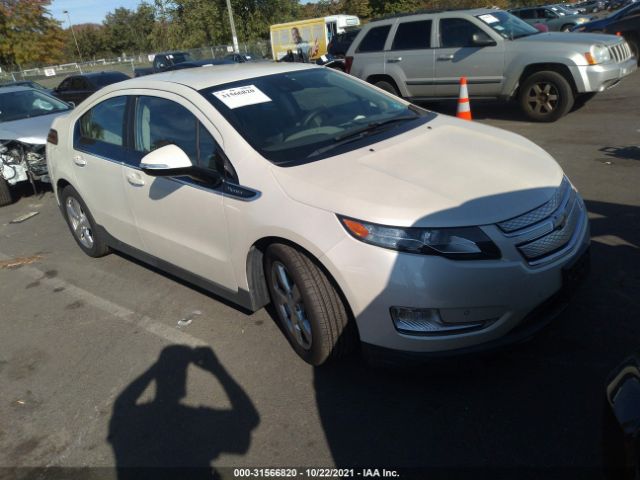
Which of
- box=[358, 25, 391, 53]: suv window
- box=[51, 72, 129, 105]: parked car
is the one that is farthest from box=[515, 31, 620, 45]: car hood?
box=[51, 72, 129, 105]: parked car

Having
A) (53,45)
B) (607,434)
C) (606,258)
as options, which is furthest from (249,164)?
(53,45)

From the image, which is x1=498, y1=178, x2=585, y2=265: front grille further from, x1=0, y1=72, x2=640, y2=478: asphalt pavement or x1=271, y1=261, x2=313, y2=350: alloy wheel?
x1=271, y1=261, x2=313, y2=350: alloy wheel

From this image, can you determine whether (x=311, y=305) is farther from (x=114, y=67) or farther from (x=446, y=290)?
(x=114, y=67)

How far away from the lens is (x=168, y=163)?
307 cm

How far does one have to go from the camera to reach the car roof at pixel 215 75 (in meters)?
3.51

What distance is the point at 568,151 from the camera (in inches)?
262

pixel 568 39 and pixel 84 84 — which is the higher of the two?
pixel 568 39

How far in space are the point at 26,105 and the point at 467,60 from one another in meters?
7.24

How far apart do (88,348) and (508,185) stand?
9.49 feet

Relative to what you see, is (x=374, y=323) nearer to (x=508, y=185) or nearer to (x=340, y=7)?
(x=508, y=185)

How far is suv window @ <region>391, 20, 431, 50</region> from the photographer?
9008 millimetres

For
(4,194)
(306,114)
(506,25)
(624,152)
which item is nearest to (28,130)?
(4,194)

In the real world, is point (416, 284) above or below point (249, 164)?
below

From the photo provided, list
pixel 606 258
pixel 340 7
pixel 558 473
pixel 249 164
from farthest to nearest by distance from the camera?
pixel 340 7 → pixel 606 258 → pixel 249 164 → pixel 558 473
